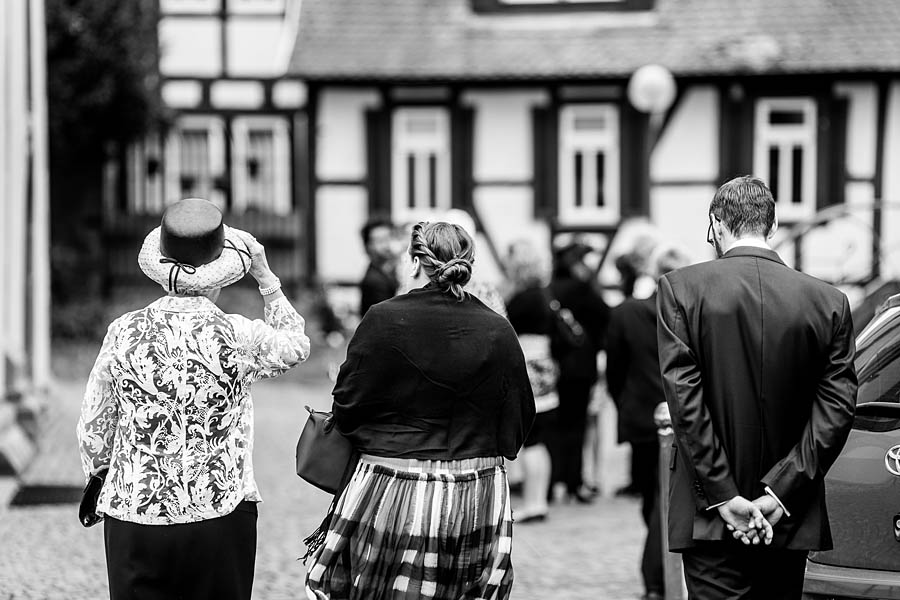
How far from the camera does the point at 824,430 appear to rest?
14.1 feet

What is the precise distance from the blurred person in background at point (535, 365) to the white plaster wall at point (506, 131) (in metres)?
11.3

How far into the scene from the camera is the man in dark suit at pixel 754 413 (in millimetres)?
4297

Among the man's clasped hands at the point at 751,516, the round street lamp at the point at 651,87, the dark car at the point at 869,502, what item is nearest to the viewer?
the man's clasped hands at the point at 751,516

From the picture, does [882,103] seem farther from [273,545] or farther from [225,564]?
[225,564]

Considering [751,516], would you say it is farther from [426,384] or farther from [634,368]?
[634,368]

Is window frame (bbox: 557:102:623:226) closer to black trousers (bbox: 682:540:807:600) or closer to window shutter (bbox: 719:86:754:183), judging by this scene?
window shutter (bbox: 719:86:754:183)

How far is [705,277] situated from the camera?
14.5ft

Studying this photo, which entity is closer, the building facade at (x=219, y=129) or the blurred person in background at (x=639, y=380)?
the blurred person in background at (x=639, y=380)

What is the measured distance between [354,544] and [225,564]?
490 mm

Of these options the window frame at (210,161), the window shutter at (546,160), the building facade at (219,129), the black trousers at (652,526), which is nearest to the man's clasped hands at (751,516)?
the black trousers at (652,526)

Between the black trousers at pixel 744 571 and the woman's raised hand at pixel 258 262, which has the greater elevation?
the woman's raised hand at pixel 258 262

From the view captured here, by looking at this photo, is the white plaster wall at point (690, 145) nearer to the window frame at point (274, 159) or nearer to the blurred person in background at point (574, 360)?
the window frame at point (274, 159)

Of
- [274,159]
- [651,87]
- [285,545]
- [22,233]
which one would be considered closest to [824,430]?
[285,545]

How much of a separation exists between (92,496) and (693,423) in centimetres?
184
